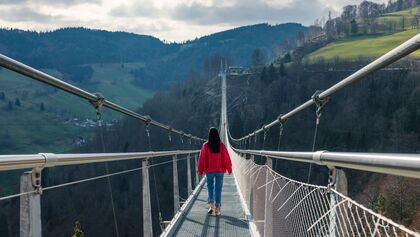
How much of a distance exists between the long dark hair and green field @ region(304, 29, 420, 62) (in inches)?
3148

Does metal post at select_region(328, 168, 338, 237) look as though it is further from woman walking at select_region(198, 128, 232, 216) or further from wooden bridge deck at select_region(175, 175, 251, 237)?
woman walking at select_region(198, 128, 232, 216)

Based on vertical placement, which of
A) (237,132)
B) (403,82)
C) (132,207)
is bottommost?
(132,207)

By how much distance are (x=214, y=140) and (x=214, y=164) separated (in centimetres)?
28

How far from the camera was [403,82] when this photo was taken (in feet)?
202

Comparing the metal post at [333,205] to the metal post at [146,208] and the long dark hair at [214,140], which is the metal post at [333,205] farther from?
the long dark hair at [214,140]

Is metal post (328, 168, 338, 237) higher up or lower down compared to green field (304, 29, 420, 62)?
lower down

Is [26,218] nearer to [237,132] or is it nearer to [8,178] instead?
[237,132]

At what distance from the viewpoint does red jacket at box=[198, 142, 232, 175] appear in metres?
6.80

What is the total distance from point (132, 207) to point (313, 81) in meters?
36.8

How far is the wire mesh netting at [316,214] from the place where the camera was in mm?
1318

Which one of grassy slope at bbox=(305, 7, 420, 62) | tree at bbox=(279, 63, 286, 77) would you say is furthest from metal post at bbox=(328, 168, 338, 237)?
tree at bbox=(279, 63, 286, 77)

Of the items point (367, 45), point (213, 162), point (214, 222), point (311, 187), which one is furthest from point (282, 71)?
point (311, 187)

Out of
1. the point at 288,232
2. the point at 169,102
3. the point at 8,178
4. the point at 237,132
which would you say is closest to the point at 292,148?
the point at 237,132

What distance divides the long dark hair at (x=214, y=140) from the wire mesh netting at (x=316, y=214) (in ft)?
8.99
